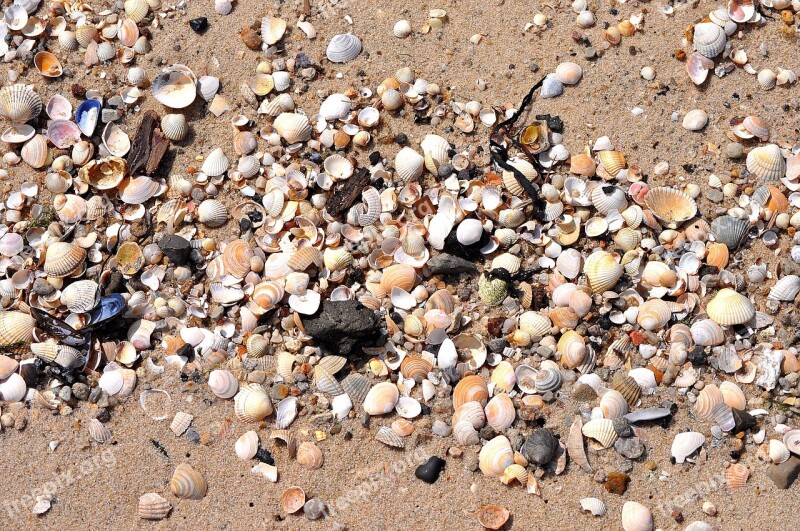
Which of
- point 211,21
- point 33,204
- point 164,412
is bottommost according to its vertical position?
point 164,412

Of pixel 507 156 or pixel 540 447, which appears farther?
pixel 507 156

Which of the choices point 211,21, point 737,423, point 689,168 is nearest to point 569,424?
point 737,423

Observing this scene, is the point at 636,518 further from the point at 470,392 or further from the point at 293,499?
the point at 293,499

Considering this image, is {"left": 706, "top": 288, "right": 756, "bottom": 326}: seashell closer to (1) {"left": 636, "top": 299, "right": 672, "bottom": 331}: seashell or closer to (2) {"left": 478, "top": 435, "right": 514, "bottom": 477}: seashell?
(1) {"left": 636, "top": 299, "right": 672, "bottom": 331}: seashell

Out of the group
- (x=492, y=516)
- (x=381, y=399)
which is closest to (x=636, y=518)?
(x=492, y=516)

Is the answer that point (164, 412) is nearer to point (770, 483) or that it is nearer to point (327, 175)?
point (327, 175)

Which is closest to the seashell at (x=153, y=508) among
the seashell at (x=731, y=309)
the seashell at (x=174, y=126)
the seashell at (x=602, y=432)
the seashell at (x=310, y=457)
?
the seashell at (x=310, y=457)

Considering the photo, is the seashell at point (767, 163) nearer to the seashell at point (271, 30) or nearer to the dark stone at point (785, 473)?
the dark stone at point (785, 473)
